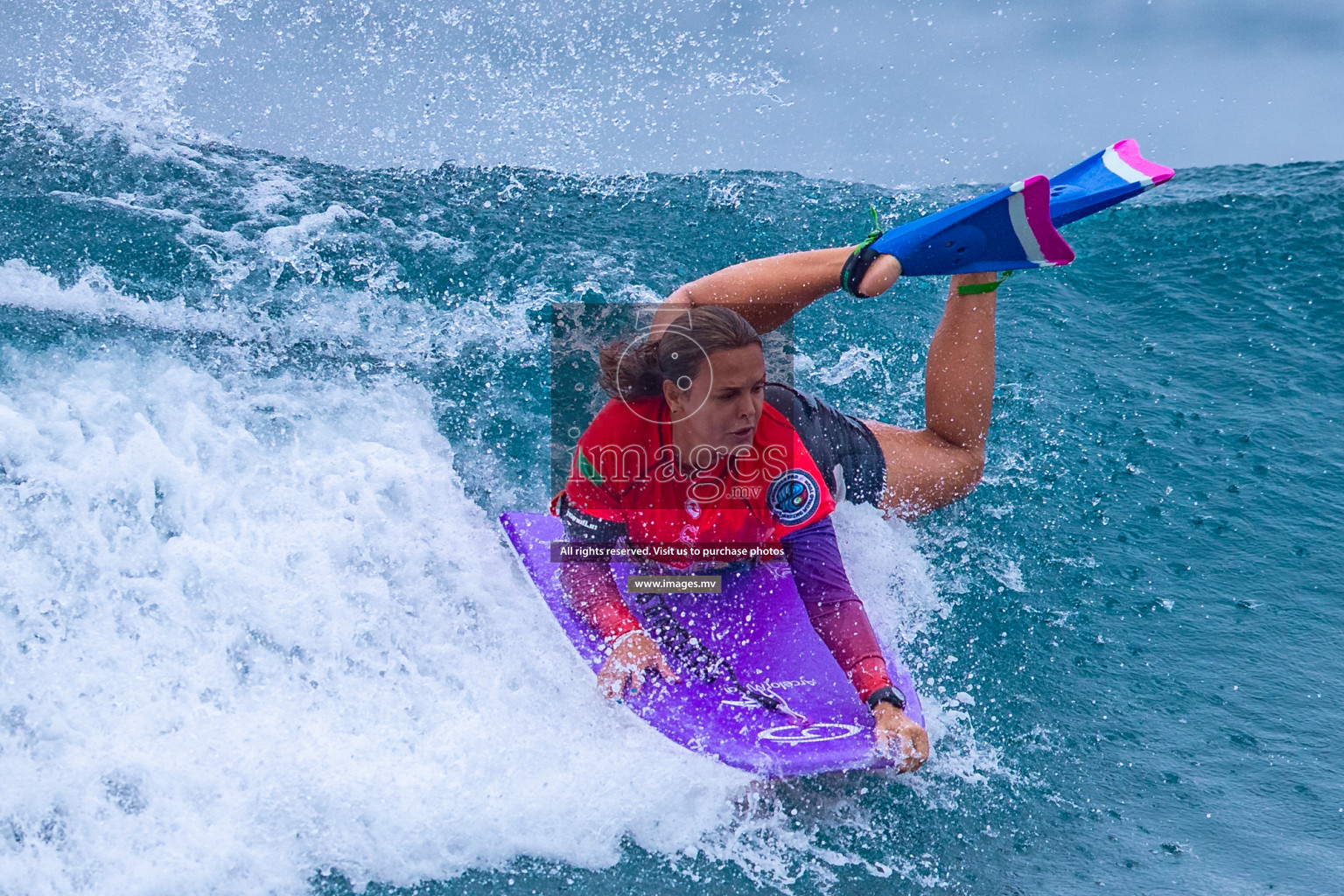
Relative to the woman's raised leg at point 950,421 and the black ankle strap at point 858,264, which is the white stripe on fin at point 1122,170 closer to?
the woman's raised leg at point 950,421

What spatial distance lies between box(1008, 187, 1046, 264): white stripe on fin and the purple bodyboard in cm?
128

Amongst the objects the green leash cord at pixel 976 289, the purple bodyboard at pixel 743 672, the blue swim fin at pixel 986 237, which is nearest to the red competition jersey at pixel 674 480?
the purple bodyboard at pixel 743 672

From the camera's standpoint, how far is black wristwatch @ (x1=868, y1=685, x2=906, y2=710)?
2756 millimetres

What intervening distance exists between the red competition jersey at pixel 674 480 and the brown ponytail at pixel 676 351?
2.5 inches

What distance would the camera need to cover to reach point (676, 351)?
8.84ft

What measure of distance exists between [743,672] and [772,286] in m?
1.25

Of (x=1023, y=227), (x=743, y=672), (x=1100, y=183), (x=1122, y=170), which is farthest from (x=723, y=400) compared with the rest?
(x=1122, y=170)

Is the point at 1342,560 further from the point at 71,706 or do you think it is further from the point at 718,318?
the point at 71,706

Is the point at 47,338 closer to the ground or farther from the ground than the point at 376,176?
closer to the ground

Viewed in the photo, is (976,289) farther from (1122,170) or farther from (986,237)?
(1122,170)

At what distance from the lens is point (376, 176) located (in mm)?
5586

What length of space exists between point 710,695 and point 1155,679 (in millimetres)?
1573

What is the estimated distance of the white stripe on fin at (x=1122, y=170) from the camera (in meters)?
3.05

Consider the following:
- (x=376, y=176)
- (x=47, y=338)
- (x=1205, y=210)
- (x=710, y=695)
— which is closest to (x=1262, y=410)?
(x=1205, y=210)
